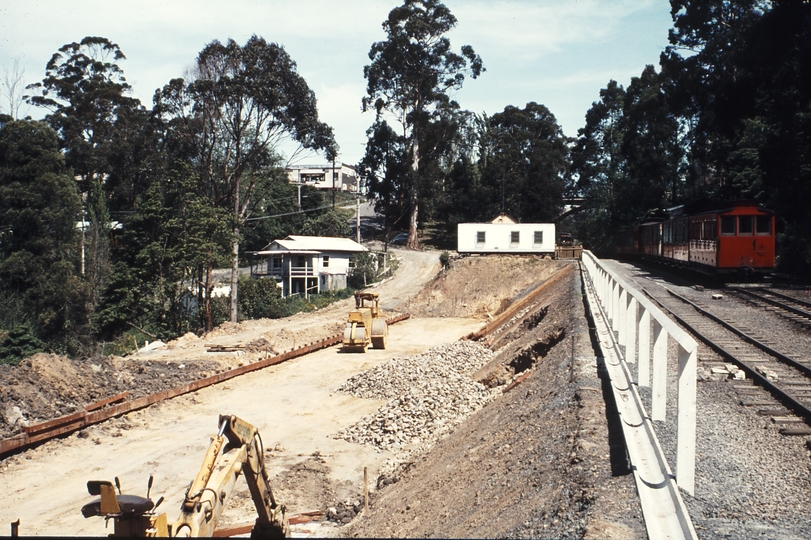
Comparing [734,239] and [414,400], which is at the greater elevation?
[734,239]

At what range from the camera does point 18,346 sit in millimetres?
31109

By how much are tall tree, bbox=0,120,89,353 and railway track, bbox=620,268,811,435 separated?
3666 centimetres

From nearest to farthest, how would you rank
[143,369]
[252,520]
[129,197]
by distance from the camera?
1. [252,520]
2. [143,369]
3. [129,197]

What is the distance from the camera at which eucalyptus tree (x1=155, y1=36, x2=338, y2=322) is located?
43.5 metres

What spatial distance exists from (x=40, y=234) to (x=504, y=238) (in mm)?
32002

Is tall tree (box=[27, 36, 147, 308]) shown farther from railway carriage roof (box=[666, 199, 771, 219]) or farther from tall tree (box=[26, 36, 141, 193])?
railway carriage roof (box=[666, 199, 771, 219])

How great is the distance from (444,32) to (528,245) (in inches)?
999

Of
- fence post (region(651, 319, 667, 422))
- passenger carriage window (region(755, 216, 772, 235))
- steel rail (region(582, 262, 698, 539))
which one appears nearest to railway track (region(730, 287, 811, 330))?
passenger carriage window (region(755, 216, 772, 235))

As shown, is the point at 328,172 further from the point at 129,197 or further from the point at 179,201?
the point at 179,201

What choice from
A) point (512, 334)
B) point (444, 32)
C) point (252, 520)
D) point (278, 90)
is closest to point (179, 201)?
point (278, 90)

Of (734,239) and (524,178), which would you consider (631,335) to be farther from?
(524,178)

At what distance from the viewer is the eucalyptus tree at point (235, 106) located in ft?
143

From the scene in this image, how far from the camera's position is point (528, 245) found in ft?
175

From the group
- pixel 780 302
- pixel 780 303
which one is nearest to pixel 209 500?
pixel 780 303
